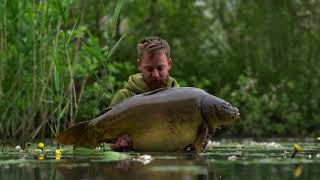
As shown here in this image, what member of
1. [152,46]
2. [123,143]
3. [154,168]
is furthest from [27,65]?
[154,168]

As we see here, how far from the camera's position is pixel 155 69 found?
6.42 m

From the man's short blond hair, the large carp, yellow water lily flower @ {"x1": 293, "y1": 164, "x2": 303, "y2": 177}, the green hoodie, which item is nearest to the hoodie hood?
the green hoodie

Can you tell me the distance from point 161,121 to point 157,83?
1.47 ft

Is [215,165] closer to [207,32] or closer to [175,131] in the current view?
[175,131]

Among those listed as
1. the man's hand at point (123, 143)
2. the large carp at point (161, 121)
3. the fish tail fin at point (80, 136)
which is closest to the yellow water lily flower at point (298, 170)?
the large carp at point (161, 121)

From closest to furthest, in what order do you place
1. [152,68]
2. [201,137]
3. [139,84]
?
[201,137], [152,68], [139,84]

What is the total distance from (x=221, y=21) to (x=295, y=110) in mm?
2702

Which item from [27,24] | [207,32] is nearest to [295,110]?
[207,32]

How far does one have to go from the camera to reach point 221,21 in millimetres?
16344

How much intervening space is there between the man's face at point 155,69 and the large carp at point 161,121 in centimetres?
33

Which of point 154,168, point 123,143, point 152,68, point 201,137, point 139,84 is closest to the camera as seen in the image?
point 154,168

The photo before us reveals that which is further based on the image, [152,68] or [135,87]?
[135,87]

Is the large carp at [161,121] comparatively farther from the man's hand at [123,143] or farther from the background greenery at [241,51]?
the background greenery at [241,51]

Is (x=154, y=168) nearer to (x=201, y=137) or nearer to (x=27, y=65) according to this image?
(x=201, y=137)
